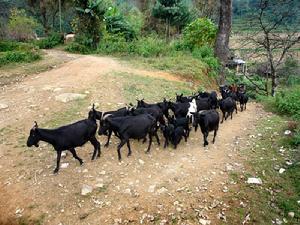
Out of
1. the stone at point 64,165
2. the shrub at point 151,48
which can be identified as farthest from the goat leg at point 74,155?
the shrub at point 151,48

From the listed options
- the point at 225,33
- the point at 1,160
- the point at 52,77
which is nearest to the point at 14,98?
the point at 52,77

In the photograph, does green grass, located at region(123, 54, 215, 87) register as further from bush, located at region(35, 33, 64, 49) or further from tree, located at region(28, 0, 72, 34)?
tree, located at region(28, 0, 72, 34)

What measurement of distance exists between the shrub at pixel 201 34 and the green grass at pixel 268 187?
10.5 meters

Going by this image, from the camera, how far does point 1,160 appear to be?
8.70 m

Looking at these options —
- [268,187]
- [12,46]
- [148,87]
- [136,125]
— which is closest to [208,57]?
[148,87]

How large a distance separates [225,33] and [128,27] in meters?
7.14

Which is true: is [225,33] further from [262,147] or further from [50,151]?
[50,151]

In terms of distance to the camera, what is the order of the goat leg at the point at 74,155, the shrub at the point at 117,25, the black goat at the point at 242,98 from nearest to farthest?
the goat leg at the point at 74,155 → the black goat at the point at 242,98 → the shrub at the point at 117,25

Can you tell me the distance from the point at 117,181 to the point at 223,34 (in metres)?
12.2

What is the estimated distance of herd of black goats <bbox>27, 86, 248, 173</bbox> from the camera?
804 cm

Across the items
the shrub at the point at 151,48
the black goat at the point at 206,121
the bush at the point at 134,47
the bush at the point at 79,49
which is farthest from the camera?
the bush at the point at 79,49

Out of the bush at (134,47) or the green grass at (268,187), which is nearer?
the green grass at (268,187)

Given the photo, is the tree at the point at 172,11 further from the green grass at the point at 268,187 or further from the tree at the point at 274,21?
the green grass at the point at 268,187

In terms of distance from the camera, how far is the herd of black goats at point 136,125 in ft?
26.4
